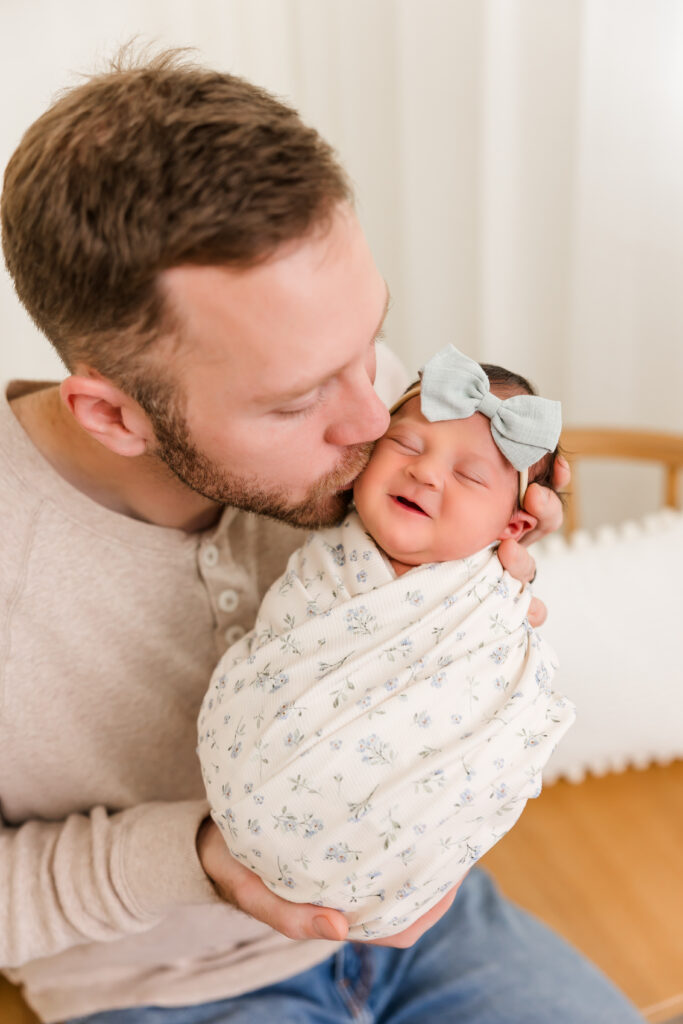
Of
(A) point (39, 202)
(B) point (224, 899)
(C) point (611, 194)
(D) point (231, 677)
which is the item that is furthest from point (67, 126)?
(C) point (611, 194)

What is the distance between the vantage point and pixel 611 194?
70.8 inches

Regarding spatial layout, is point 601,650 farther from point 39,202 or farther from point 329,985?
point 39,202

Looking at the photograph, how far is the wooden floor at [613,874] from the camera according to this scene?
134 centimetres

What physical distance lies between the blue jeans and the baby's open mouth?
67cm

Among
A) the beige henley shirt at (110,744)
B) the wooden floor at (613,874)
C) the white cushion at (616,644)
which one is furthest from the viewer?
the white cushion at (616,644)

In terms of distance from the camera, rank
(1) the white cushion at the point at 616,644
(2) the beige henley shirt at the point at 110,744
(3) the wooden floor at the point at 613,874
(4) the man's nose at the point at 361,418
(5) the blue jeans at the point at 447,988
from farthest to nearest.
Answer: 1. (1) the white cushion at the point at 616,644
2. (3) the wooden floor at the point at 613,874
3. (5) the blue jeans at the point at 447,988
4. (2) the beige henley shirt at the point at 110,744
5. (4) the man's nose at the point at 361,418

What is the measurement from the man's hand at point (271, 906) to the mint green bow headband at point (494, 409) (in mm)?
486

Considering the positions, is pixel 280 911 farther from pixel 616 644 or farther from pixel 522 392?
pixel 616 644

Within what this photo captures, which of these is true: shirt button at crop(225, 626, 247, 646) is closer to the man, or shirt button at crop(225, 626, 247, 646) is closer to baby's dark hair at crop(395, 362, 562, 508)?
the man

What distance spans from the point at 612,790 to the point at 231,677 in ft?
3.09

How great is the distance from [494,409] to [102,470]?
1.60 feet

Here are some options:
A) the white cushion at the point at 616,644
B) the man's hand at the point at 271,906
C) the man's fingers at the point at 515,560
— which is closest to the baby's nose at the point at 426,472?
the man's fingers at the point at 515,560

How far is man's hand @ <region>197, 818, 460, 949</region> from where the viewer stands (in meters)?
0.90

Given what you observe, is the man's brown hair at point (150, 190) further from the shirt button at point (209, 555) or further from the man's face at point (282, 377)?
the shirt button at point (209, 555)
